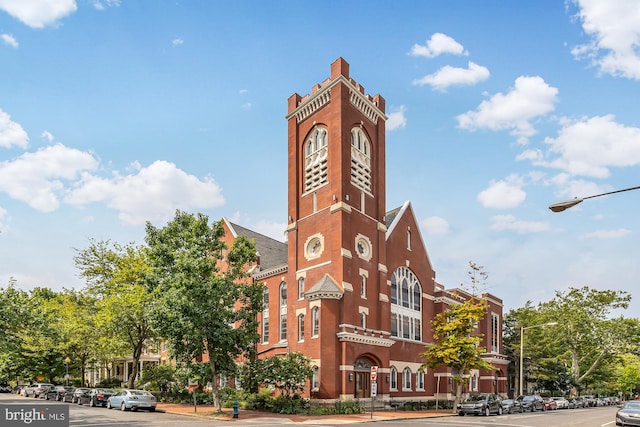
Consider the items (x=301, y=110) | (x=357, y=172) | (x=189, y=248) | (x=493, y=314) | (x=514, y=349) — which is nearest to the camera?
(x=189, y=248)

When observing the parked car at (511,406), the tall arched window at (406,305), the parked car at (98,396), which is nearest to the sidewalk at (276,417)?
the parked car at (98,396)

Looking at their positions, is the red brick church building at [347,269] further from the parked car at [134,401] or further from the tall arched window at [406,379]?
the parked car at [134,401]

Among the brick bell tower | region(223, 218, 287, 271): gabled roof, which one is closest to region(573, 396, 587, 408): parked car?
the brick bell tower

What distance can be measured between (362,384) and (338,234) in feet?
34.8

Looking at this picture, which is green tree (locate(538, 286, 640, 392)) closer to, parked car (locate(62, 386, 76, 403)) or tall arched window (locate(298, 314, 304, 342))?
tall arched window (locate(298, 314, 304, 342))

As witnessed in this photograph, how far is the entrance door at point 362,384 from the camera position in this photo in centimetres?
3653

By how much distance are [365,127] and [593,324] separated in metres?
44.1

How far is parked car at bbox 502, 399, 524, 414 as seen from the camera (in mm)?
41737

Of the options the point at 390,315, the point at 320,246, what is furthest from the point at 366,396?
the point at 320,246

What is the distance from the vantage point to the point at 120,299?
4203cm

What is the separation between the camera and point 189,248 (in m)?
33.6

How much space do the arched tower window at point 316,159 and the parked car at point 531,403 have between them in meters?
25.9

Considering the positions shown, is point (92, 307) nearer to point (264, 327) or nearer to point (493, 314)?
point (264, 327)

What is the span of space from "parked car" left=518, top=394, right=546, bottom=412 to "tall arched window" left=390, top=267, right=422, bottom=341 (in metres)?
10.5
